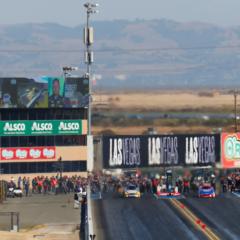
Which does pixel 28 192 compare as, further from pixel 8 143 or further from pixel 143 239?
pixel 143 239

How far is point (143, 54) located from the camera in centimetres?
5344

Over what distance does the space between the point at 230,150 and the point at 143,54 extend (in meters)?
16.6

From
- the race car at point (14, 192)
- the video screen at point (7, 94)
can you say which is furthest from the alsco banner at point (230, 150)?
the video screen at point (7, 94)

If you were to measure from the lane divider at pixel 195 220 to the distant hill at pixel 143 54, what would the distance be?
6.19 meters

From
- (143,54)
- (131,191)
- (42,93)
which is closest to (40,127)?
(42,93)

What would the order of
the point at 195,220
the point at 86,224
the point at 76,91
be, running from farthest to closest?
the point at 76,91
the point at 195,220
the point at 86,224

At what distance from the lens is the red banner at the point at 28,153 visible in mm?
74188

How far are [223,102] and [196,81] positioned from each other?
3.95 m

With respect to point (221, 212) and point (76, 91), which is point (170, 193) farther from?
point (76, 91)

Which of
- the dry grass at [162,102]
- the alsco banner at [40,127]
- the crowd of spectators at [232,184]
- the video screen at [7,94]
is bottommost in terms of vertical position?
the crowd of spectators at [232,184]

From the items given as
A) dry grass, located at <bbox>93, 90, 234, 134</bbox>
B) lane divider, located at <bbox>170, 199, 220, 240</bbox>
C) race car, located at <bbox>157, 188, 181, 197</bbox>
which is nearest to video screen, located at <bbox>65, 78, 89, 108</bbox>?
race car, located at <bbox>157, 188, 181, 197</bbox>

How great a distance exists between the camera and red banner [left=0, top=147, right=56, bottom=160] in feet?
243

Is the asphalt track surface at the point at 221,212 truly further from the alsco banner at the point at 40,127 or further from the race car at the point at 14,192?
the alsco banner at the point at 40,127

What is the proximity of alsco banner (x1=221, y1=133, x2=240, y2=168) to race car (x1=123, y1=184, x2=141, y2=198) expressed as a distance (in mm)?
7799
